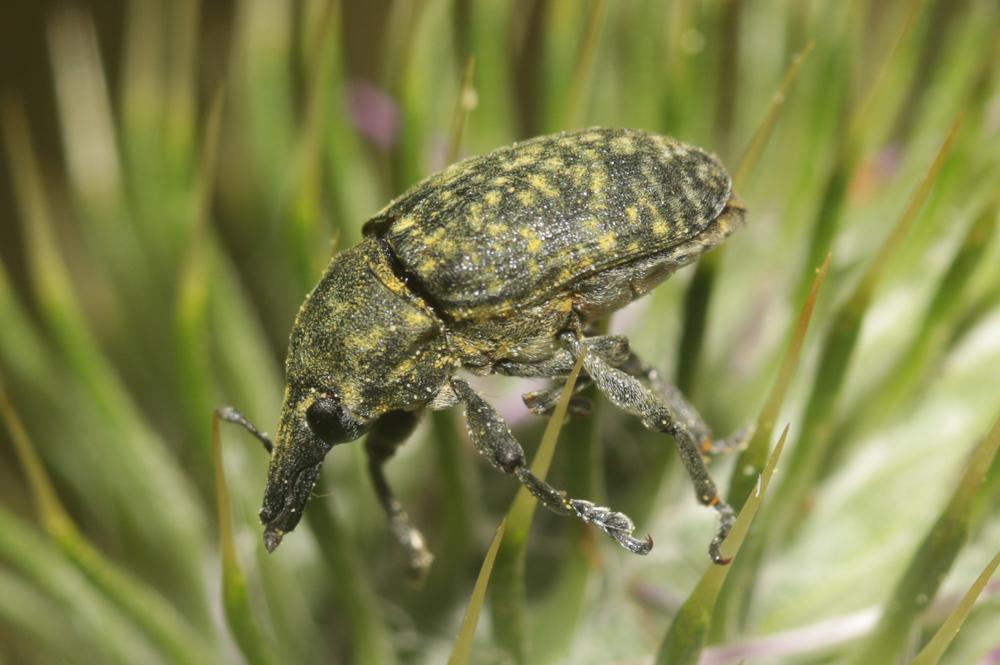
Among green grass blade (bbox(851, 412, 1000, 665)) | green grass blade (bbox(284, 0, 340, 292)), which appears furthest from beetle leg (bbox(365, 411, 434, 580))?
green grass blade (bbox(851, 412, 1000, 665))

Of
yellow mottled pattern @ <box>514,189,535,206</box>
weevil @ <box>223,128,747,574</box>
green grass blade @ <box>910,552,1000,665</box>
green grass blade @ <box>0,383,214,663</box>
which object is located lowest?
green grass blade @ <box>0,383,214,663</box>

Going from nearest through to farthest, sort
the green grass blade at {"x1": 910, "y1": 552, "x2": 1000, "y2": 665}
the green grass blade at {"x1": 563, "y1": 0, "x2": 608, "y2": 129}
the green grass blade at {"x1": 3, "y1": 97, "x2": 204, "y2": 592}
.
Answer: the green grass blade at {"x1": 910, "y1": 552, "x2": 1000, "y2": 665}
the green grass blade at {"x1": 563, "y1": 0, "x2": 608, "y2": 129}
the green grass blade at {"x1": 3, "y1": 97, "x2": 204, "y2": 592}

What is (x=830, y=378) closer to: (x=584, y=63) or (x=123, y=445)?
(x=584, y=63)

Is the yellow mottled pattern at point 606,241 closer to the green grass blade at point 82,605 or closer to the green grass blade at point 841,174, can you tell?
the green grass blade at point 841,174

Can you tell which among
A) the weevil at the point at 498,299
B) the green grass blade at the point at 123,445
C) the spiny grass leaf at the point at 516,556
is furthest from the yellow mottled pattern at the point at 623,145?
the green grass blade at the point at 123,445

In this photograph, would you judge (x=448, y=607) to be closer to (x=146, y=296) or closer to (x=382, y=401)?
(x=382, y=401)

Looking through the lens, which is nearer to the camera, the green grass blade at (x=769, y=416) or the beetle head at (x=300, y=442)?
the green grass blade at (x=769, y=416)

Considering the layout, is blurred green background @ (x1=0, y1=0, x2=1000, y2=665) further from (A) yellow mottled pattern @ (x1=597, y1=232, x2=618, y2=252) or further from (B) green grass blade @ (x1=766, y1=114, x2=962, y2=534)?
(A) yellow mottled pattern @ (x1=597, y1=232, x2=618, y2=252)

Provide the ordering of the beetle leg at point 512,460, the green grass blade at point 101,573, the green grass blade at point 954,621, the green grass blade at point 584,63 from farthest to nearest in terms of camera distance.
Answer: the green grass blade at point 584,63 → the green grass blade at point 101,573 → the beetle leg at point 512,460 → the green grass blade at point 954,621

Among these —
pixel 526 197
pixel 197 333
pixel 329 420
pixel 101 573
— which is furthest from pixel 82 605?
pixel 526 197
